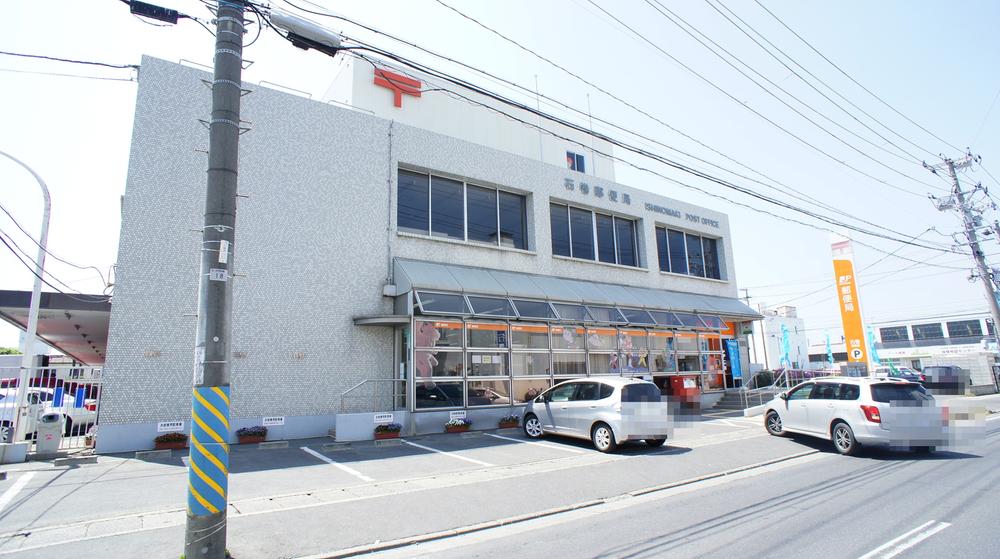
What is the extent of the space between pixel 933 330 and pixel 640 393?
246 ft

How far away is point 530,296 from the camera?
1738 centimetres

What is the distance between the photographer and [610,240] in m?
22.6

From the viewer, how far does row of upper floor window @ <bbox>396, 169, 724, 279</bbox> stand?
1727 cm

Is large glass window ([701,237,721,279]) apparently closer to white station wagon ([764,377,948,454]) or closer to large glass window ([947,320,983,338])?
white station wagon ([764,377,948,454])

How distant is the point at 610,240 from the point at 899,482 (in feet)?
49.6

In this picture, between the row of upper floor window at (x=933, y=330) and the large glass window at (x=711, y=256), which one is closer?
the large glass window at (x=711, y=256)

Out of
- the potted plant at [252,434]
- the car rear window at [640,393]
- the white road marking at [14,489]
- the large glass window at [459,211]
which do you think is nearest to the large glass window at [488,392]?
the large glass window at [459,211]

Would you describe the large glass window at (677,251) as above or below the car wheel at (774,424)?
above

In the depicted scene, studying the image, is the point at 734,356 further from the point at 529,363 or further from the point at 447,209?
the point at 447,209

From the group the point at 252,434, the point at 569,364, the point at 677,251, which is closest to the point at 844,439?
the point at 569,364

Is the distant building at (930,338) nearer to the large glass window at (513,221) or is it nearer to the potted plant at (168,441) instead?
the large glass window at (513,221)

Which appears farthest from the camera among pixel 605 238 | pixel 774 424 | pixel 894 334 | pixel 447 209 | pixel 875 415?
pixel 894 334

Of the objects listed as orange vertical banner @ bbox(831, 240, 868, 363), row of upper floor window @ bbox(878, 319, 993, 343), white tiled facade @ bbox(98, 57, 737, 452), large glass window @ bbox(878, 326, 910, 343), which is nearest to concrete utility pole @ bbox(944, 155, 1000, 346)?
orange vertical banner @ bbox(831, 240, 868, 363)

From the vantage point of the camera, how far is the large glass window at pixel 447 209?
1748 centimetres
